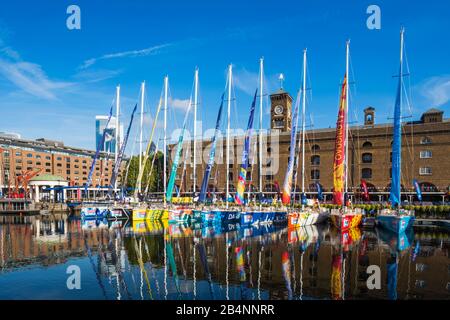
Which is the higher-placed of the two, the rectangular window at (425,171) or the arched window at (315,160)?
the arched window at (315,160)

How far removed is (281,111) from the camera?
82.8 meters

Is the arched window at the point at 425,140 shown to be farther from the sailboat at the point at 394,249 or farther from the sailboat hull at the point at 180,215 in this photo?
the sailboat hull at the point at 180,215

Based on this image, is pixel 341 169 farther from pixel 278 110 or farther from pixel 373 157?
pixel 278 110

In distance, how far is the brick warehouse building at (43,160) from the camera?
348ft

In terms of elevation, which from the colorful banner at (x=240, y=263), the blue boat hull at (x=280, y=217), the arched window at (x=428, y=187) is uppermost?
the arched window at (x=428, y=187)

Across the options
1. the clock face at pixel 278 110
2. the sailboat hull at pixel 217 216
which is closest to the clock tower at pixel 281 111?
the clock face at pixel 278 110

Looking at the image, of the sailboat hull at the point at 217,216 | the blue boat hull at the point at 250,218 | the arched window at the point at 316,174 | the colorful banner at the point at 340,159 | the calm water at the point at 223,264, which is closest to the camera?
Result: the calm water at the point at 223,264

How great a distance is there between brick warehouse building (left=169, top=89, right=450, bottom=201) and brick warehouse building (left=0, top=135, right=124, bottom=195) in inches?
2023

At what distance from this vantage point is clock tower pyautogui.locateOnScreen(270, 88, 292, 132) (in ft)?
269

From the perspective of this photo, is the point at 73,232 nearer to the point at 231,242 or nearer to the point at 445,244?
the point at 231,242

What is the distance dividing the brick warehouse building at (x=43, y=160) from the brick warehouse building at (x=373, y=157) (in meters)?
51.4

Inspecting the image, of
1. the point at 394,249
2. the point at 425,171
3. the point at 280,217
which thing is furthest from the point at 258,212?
the point at 425,171

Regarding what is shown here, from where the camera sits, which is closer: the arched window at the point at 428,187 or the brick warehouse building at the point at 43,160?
the arched window at the point at 428,187
